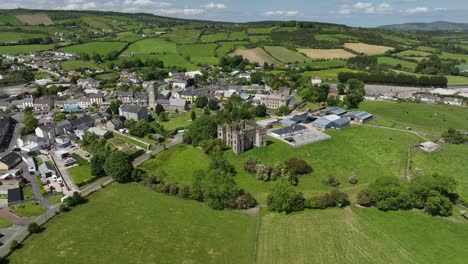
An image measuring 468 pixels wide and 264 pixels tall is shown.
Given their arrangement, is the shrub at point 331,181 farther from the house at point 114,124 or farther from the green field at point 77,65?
the green field at point 77,65

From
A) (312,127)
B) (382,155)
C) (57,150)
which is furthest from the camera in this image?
(312,127)

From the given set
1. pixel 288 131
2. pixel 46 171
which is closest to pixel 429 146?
pixel 288 131

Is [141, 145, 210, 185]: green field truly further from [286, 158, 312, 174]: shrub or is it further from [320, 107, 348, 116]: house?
[320, 107, 348, 116]: house

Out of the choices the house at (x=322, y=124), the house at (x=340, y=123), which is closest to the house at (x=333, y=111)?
the house at (x=340, y=123)

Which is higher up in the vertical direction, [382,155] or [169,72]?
[169,72]

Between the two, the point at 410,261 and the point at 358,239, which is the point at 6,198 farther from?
the point at 410,261

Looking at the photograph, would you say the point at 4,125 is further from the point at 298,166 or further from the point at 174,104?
the point at 298,166

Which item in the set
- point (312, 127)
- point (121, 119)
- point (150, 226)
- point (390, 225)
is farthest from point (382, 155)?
point (121, 119)
